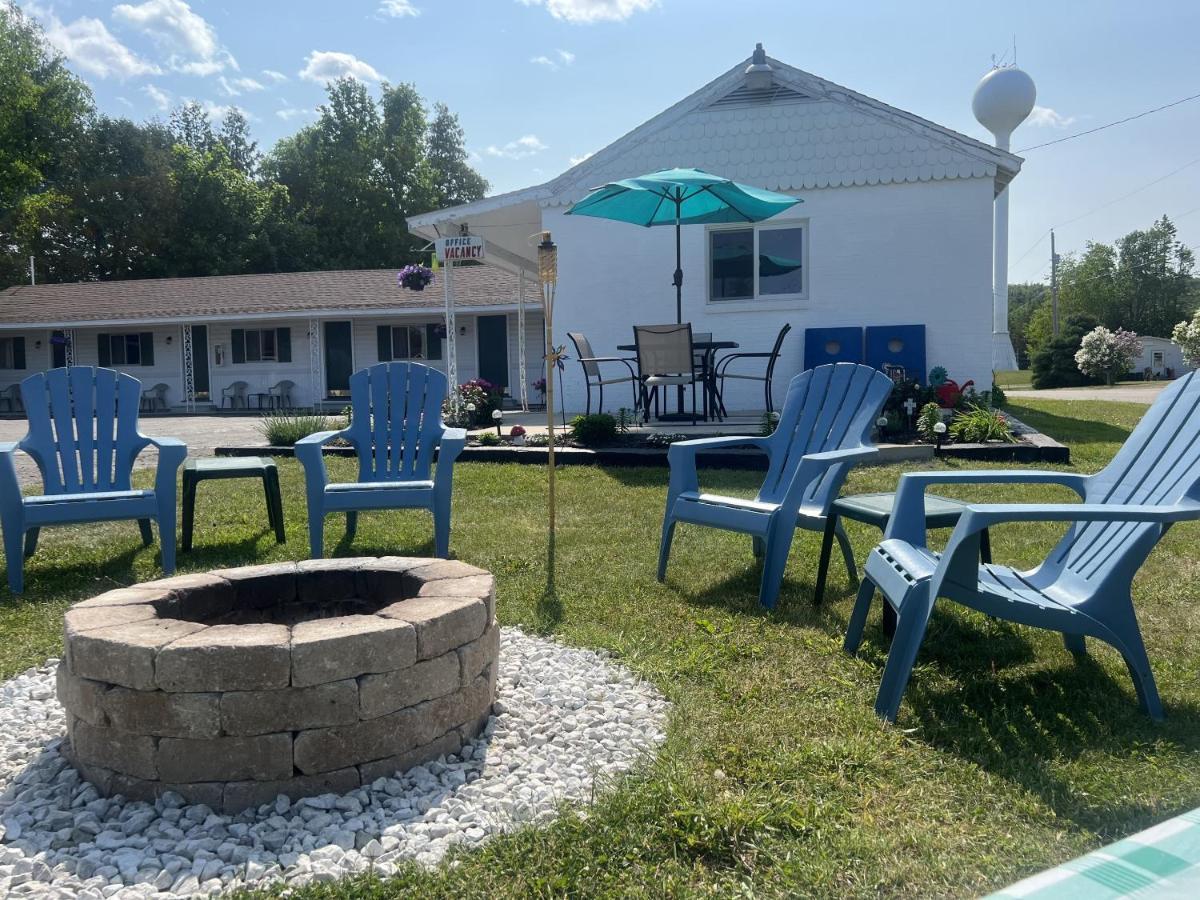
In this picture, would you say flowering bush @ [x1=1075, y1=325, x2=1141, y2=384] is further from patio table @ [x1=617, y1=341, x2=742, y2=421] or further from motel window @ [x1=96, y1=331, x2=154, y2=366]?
motel window @ [x1=96, y1=331, x2=154, y2=366]

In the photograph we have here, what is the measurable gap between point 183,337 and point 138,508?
18.9 m

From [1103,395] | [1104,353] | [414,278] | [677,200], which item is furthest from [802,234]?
[1104,353]

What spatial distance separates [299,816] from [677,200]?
676 centimetres

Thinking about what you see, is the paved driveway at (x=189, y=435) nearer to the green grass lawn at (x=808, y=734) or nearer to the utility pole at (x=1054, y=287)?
the green grass lawn at (x=808, y=734)

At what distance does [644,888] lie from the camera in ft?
6.06

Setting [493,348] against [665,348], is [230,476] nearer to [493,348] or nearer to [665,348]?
[665,348]

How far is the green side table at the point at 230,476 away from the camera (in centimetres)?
510

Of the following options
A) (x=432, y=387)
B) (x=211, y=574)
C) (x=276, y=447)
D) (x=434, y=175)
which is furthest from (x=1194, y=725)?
(x=434, y=175)

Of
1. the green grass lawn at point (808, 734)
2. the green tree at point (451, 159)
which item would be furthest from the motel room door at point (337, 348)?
the green tree at point (451, 159)

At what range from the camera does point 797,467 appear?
407 centimetres

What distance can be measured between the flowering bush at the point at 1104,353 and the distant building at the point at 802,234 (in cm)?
2194

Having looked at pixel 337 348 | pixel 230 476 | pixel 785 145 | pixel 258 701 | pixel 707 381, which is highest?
pixel 785 145

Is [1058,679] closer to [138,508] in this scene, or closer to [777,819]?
[777,819]

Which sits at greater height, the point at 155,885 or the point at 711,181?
the point at 711,181
